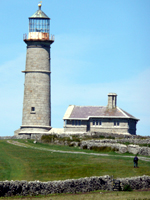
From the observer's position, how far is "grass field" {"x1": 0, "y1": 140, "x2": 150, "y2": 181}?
119 ft

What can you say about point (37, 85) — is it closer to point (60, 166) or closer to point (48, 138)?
point (48, 138)

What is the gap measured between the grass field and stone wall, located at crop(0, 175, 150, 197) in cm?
278

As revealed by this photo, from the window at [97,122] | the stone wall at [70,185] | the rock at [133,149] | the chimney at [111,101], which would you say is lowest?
the stone wall at [70,185]

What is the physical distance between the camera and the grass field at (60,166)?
3612cm

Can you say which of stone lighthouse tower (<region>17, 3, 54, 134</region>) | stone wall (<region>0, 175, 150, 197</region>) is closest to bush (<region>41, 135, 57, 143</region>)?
stone lighthouse tower (<region>17, 3, 54, 134</region>)

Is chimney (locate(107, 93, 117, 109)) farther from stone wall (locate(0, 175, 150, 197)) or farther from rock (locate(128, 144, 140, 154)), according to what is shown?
stone wall (locate(0, 175, 150, 197))

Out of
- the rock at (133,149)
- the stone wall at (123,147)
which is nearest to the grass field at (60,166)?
the stone wall at (123,147)

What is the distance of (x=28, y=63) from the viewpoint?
72812 mm

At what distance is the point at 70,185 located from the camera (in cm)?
3133

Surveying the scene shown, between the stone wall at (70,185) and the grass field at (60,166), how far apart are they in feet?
9.12

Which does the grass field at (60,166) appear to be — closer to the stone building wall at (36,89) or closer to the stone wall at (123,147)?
the stone wall at (123,147)

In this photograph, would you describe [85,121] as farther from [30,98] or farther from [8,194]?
[8,194]

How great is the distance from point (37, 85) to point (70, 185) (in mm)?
41838

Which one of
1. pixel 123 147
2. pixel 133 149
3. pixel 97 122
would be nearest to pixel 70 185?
pixel 133 149
